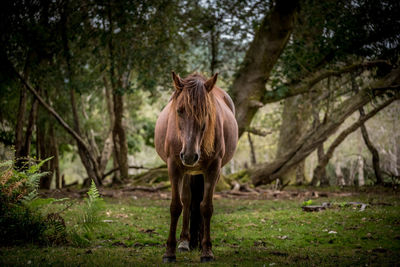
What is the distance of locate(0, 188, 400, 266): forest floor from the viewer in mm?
4375

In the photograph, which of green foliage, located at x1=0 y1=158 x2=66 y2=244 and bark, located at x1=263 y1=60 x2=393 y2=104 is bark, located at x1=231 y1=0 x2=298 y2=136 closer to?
bark, located at x1=263 y1=60 x2=393 y2=104

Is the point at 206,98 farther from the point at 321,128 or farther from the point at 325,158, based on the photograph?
the point at 325,158

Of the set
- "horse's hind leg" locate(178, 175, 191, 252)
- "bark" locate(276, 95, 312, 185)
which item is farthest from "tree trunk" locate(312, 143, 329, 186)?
"horse's hind leg" locate(178, 175, 191, 252)

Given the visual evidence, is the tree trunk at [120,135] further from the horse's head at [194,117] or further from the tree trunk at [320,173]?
the horse's head at [194,117]

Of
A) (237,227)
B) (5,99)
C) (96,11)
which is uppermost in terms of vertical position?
(96,11)

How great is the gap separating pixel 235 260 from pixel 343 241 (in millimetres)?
2301

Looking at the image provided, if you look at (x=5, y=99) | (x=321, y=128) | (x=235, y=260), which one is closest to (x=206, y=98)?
(x=235, y=260)

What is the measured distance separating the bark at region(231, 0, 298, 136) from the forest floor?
519cm

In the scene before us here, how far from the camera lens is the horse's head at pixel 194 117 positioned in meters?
4.25

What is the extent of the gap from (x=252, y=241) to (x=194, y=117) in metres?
3.05

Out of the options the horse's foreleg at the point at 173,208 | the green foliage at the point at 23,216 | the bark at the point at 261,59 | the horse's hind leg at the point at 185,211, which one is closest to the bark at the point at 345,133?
the bark at the point at 261,59

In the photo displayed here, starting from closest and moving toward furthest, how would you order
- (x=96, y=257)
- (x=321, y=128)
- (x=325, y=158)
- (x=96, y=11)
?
(x=96, y=257) → (x=96, y=11) → (x=321, y=128) → (x=325, y=158)

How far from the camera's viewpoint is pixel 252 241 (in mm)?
6180

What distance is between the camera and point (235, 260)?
4605mm
